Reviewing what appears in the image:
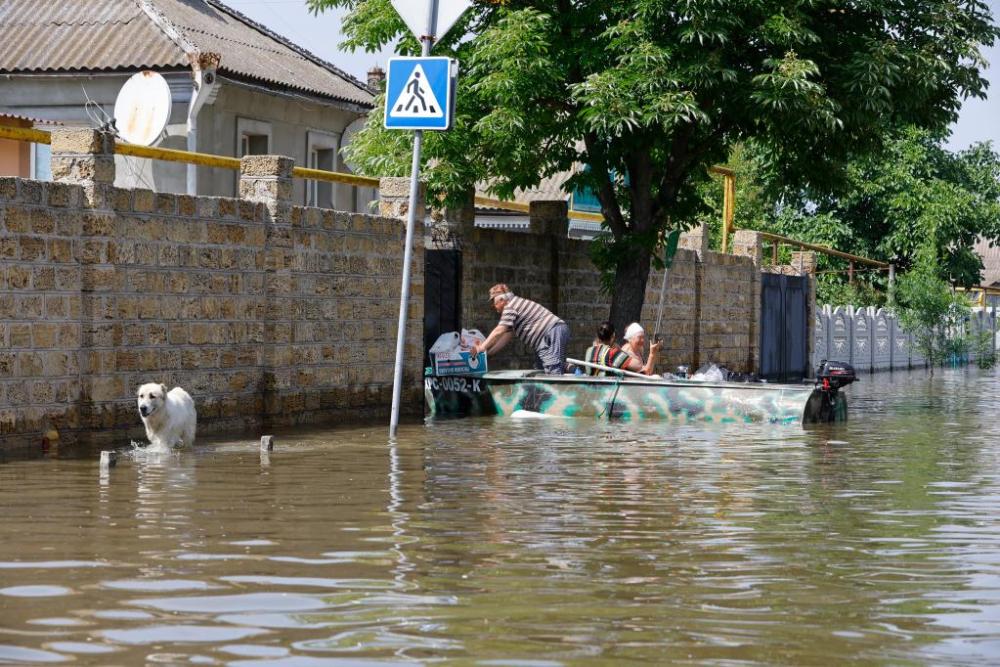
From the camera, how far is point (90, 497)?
31.6ft

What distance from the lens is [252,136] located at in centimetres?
2894

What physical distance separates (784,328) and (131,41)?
13.4m

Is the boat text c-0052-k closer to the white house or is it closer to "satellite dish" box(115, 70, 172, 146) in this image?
"satellite dish" box(115, 70, 172, 146)

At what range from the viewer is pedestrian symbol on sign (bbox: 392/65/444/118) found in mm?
14461

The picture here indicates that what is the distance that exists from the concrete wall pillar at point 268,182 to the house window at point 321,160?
47.8 ft

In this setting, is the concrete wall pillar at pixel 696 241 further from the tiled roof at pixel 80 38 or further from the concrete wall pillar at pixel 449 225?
the tiled roof at pixel 80 38

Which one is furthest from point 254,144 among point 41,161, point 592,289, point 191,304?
point 191,304

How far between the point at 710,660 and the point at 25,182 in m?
8.85

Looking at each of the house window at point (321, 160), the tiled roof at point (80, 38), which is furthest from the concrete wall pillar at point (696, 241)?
the tiled roof at point (80, 38)

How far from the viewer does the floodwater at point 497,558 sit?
5.54 m

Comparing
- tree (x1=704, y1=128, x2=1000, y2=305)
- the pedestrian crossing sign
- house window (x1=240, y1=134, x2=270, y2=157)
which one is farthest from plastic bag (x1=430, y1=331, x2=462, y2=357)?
tree (x1=704, y1=128, x2=1000, y2=305)

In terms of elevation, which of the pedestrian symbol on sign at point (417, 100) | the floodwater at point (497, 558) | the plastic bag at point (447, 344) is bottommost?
the floodwater at point (497, 558)

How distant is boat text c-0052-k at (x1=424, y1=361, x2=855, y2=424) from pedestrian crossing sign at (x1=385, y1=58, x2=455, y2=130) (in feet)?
12.9

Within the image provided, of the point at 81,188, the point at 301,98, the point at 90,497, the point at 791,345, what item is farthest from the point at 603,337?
the point at 791,345
